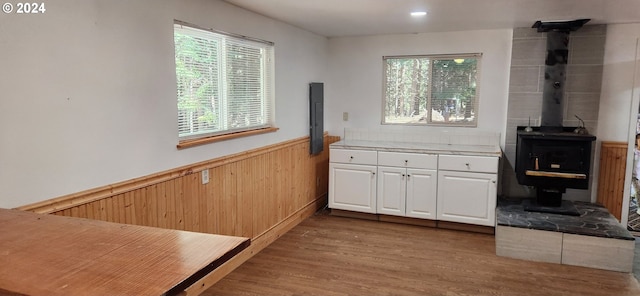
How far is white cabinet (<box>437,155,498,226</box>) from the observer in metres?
4.16

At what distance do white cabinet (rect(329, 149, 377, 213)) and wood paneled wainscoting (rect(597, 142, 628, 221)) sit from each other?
234cm

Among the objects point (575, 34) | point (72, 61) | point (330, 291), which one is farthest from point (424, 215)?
point (72, 61)

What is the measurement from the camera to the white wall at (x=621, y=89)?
4.11 meters

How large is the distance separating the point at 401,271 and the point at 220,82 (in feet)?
6.86

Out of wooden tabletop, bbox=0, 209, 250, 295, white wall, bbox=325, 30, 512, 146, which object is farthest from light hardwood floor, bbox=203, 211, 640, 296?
wooden tabletop, bbox=0, 209, 250, 295

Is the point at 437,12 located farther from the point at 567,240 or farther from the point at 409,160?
the point at 567,240

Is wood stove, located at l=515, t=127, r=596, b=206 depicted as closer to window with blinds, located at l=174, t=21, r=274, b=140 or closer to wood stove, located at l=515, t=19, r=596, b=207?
wood stove, located at l=515, t=19, r=596, b=207

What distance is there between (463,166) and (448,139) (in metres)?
0.67

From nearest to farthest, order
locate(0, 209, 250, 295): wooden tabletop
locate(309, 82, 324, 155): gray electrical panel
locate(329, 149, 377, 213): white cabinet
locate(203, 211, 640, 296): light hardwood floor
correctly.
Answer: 1. locate(0, 209, 250, 295): wooden tabletop
2. locate(203, 211, 640, 296): light hardwood floor
3. locate(329, 149, 377, 213): white cabinet
4. locate(309, 82, 324, 155): gray electrical panel

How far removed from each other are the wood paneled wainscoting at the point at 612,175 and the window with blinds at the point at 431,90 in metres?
1.32

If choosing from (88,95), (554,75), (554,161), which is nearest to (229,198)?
(88,95)

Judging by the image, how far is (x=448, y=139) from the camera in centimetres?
484

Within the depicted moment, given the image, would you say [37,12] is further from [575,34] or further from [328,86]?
[575,34]

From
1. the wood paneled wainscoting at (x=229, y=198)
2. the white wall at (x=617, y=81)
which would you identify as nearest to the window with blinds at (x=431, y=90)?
the wood paneled wainscoting at (x=229, y=198)
